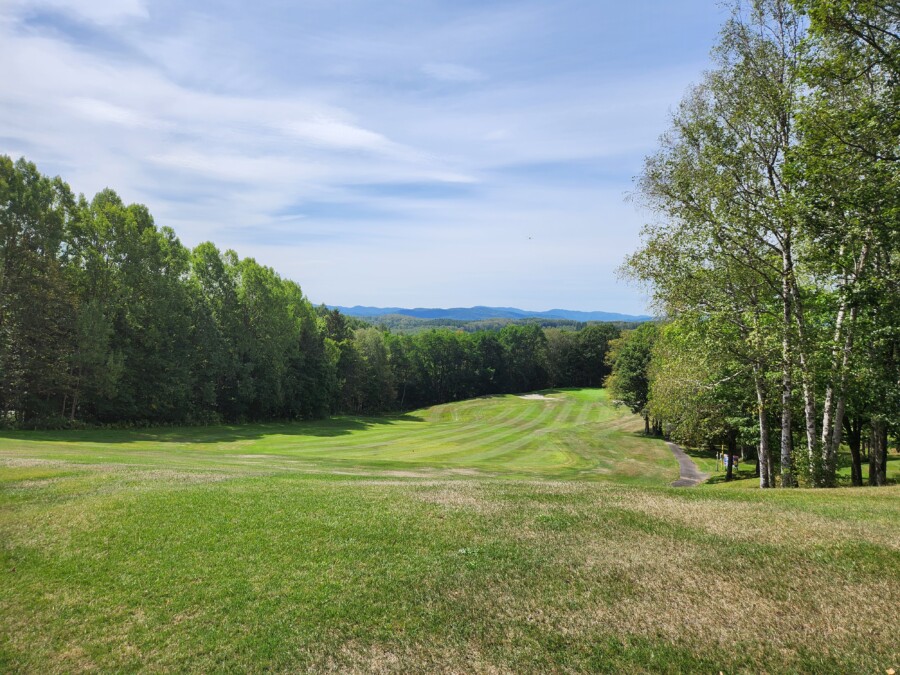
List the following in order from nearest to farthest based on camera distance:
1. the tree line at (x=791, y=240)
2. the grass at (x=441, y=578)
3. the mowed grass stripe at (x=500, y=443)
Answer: the grass at (x=441, y=578)
the tree line at (x=791, y=240)
the mowed grass stripe at (x=500, y=443)

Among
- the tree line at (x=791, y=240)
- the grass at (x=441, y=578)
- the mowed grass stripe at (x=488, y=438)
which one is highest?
the tree line at (x=791, y=240)

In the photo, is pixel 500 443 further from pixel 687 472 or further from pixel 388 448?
pixel 687 472

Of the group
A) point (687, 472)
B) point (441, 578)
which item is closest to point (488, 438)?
point (687, 472)

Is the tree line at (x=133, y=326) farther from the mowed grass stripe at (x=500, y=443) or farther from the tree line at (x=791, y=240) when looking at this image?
the tree line at (x=791, y=240)

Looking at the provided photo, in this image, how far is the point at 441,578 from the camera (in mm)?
8539

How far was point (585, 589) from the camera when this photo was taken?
26.7 ft

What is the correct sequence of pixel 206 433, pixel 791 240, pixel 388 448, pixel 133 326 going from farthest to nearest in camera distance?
pixel 206 433 → pixel 133 326 → pixel 388 448 → pixel 791 240

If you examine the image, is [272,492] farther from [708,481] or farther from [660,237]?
[708,481]

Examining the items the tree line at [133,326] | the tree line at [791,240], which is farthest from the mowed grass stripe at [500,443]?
the tree line at [133,326]

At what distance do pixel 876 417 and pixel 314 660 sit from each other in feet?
73.0

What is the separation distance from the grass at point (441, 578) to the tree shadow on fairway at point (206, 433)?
76.4 feet

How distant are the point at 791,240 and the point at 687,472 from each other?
2694 cm

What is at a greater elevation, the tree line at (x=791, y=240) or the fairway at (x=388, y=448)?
the tree line at (x=791, y=240)

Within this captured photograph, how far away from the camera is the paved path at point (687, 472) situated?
34341 millimetres
